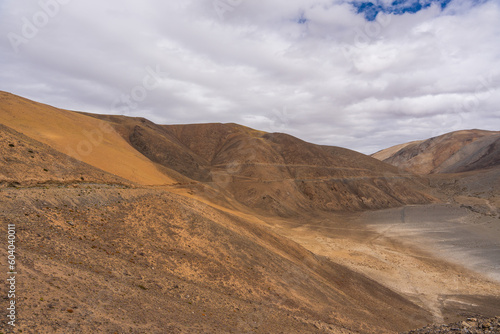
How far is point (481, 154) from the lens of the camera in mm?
106062

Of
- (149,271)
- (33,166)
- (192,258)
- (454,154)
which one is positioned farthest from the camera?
(454,154)

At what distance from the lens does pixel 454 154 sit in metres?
123

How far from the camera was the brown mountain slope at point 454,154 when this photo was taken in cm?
10264

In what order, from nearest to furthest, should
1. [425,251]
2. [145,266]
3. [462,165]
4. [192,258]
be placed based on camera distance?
1. [145,266]
2. [192,258]
3. [425,251]
4. [462,165]

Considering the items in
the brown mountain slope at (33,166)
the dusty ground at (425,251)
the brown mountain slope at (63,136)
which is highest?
the brown mountain slope at (63,136)

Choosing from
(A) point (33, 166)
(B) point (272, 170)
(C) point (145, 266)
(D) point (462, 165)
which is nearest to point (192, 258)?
(C) point (145, 266)

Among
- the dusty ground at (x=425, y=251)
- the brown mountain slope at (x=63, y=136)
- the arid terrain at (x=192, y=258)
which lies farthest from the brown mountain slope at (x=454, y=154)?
the brown mountain slope at (x=63, y=136)

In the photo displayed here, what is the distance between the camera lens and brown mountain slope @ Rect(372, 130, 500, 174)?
102644 mm

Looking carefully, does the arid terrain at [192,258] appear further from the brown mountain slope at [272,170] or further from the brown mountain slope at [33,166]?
the brown mountain slope at [272,170]

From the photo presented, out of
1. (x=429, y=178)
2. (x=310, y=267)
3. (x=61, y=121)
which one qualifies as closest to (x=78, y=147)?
(x=61, y=121)

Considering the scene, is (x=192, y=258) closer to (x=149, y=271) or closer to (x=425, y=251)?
(x=149, y=271)

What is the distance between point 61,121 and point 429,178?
303 ft

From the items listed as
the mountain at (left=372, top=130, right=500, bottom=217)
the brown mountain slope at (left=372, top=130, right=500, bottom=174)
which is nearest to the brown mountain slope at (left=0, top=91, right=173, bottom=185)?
the mountain at (left=372, top=130, right=500, bottom=217)

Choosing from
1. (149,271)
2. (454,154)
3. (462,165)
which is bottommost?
(149,271)
